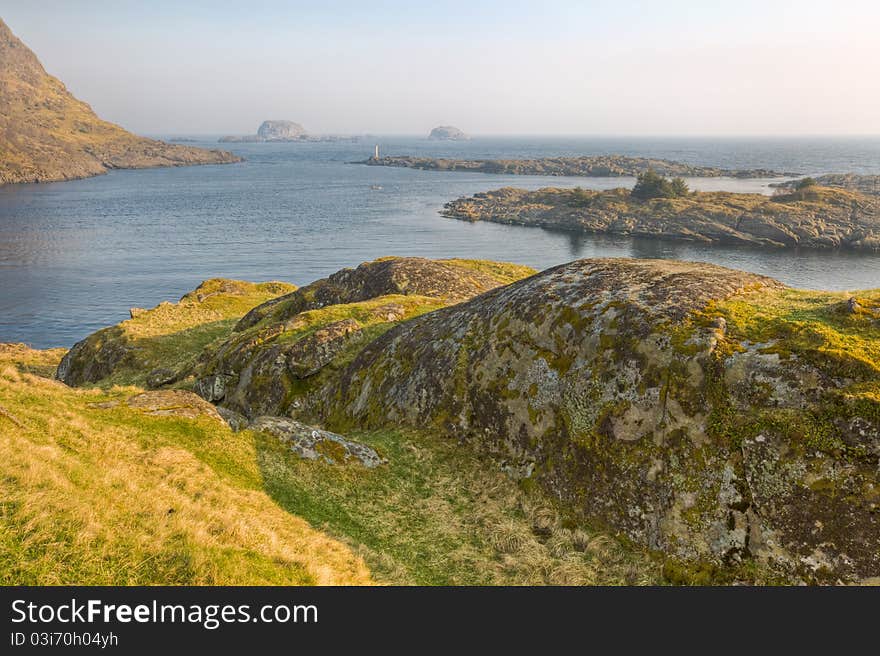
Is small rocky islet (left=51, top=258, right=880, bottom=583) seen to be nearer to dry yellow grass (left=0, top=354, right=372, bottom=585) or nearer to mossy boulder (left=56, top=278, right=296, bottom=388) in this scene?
dry yellow grass (left=0, top=354, right=372, bottom=585)

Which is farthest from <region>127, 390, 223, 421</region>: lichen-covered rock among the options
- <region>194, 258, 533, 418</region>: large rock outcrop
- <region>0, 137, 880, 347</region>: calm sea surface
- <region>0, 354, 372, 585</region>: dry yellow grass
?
<region>0, 137, 880, 347</region>: calm sea surface

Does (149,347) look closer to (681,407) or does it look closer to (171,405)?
(171,405)

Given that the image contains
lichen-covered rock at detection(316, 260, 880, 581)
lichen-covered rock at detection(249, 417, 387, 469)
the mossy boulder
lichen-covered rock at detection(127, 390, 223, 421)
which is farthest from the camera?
the mossy boulder

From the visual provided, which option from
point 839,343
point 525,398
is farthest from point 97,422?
point 839,343

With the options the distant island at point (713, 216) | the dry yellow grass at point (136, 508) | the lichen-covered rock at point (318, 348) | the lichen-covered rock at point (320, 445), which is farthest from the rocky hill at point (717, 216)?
the dry yellow grass at point (136, 508)

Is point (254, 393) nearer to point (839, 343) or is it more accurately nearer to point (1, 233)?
point (839, 343)

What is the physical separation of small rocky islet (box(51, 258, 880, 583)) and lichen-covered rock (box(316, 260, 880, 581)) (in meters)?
0.04

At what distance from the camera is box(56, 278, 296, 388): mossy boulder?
3422 cm

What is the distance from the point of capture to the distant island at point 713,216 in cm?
12269

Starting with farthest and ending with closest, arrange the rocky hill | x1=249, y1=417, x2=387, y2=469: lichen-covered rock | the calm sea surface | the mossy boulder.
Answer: the rocky hill, the calm sea surface, the mossy boulder, x1=249, y1=417, x2=387, y2=469: lichen-covered rock

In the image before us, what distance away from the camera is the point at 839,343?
1227 centimetres

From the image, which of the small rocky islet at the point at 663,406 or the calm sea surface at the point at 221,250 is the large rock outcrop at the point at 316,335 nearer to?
the small rocky islet at the point at 663,406

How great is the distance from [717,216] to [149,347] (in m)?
134

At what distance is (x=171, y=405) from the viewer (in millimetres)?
16047
